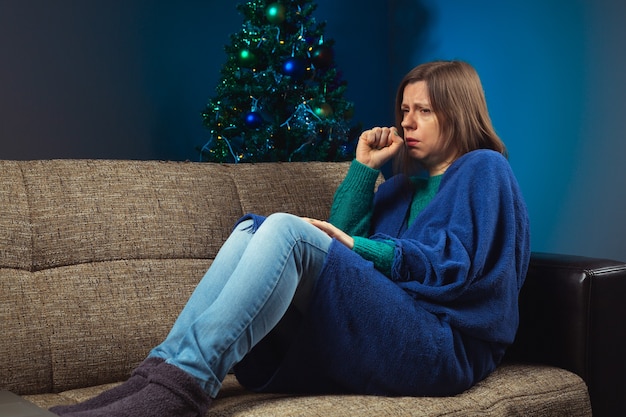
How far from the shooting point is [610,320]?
1991mm

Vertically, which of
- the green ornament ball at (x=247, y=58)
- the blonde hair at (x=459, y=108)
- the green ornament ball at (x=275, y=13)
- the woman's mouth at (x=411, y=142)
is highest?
the green ornament ball at (x=275, y=13)

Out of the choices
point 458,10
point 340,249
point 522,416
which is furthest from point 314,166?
point 458,10

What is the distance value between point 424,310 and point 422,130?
0.54 metres

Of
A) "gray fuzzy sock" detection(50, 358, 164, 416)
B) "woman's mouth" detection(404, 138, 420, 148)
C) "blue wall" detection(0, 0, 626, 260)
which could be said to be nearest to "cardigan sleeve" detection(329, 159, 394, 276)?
"woman's mouth" detection(404, 138, 420, 148)

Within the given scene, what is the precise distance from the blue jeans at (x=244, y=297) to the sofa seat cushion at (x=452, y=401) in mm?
126

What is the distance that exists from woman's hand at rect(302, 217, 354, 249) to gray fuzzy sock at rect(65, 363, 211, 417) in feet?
1.48

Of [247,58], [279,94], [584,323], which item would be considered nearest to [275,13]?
[247,58]

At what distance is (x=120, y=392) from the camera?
4.95ft

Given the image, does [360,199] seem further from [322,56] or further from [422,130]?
[322,56]

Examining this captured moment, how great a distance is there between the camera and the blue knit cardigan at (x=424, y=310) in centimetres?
169

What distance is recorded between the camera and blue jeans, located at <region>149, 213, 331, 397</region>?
1.52 metres

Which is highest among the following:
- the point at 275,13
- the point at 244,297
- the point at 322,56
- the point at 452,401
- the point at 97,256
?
the point at 275,13

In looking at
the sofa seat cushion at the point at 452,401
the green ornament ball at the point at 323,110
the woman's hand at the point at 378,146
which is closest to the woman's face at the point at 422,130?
the woman's hand at the point at 378,146

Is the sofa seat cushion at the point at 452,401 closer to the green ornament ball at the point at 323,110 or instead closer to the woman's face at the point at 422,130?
the woman's face at the point at 422,130
